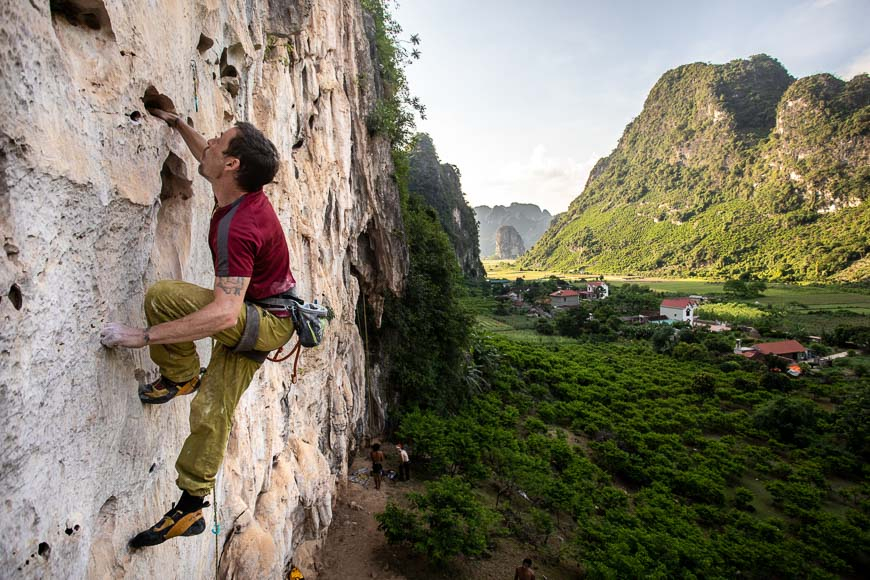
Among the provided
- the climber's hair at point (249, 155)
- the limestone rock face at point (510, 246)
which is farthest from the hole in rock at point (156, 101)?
the limestone rock face at point (510, 246)

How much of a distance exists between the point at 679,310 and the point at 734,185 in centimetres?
7028

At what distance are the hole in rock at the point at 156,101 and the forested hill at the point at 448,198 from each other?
45105mm

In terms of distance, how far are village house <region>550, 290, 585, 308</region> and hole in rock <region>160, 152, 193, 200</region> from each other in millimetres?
65451

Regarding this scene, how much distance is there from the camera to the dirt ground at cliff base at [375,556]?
9.11 metres

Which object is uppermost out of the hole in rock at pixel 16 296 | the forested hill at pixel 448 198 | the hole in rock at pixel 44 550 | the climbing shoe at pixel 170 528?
the forested hill at pixel 448 198

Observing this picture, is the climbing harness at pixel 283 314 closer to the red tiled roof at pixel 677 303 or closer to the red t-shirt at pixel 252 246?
the red t-shirt at pixel 252 246

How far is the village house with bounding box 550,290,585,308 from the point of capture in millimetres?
65812

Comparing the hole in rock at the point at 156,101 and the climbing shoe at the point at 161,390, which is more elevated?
the hole in rock at the point at 156,101

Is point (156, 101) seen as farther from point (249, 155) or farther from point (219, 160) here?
point (249, 155)

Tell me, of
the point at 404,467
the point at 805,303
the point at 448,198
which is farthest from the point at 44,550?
the point at 805,303

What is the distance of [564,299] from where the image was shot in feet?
218

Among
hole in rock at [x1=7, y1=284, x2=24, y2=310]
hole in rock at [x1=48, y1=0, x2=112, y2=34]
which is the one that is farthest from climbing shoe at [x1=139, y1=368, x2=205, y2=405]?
hole in rock at [x1=48, y1=0, x2=112, y2=34]

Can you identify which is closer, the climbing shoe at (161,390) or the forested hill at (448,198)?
the climbing shoe at (161,390)

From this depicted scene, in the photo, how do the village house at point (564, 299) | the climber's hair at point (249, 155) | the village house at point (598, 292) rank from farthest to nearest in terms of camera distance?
the village house at point (598, 292) → the village house at point (564, 299) → the climber's hair at point (249, 155)
